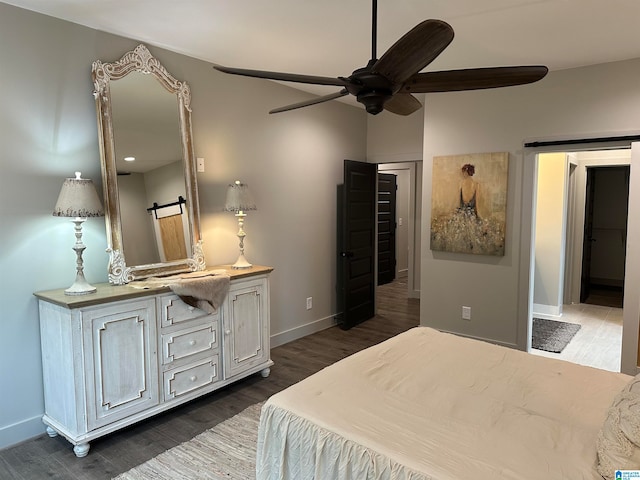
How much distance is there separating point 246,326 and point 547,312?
4.30 meters

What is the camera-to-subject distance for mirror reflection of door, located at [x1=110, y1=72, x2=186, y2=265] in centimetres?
303

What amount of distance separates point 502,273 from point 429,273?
74cm

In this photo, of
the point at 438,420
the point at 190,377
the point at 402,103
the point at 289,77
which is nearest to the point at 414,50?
the point at 289,77

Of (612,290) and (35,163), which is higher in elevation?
(35,163)

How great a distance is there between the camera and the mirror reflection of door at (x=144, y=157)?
3027 millimetres

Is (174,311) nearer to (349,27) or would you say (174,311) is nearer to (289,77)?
(289,77)

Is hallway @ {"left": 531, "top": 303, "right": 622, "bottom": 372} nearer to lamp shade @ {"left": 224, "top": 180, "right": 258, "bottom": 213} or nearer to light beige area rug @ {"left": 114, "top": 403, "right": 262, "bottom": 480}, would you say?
light beige area rug @ {"left": 114, "top": 403, "right": 262, "bottom": 480}

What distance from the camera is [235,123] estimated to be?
3.92 meters

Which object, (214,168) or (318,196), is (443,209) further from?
(214,168)

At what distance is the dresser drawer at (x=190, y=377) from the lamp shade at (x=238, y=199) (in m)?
1.22

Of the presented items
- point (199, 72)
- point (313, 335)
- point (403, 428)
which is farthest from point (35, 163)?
point (313, 335)

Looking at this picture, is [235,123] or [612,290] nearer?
[235,123]

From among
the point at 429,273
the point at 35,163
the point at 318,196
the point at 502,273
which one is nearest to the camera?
the point at 35,163

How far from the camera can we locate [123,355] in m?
2.66
